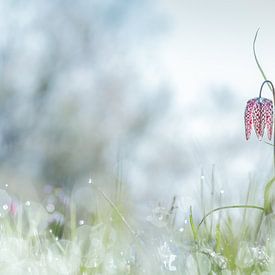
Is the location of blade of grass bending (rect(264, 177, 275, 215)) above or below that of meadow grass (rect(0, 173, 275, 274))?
above

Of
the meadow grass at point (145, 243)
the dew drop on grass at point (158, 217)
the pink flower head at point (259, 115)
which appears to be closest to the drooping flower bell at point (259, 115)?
the pink flower head at point (259, 115)

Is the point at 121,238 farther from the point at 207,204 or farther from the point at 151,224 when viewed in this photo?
the point at 207,204

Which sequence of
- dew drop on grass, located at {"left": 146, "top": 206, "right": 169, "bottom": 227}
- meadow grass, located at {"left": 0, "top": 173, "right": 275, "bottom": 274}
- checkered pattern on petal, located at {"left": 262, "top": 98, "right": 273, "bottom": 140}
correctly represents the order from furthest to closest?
checkered pattern on petal, located at {"left": 262, "top": 98, "right": 273, "bottom": 140} < dew drop on grass, located at {"left": 146, "top": 206, "right": 169, "bottom": 227} < meadow grass, located at {"left": 0, "top": 173, "right": 275, "bottom": 274}

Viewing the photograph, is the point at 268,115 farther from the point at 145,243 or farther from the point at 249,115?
the point at 145,243

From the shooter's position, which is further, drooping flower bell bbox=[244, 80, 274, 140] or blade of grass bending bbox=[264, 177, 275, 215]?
drooping flower bell bbox=[244, 80, 274, 140]

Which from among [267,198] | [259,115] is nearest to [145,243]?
[267,198]

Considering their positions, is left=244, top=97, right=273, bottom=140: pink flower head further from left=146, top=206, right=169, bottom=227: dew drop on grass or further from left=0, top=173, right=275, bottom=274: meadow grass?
left=146, top=206, right=169, bottom=227: dew drop on grass

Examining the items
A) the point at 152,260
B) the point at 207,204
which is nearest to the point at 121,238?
the point at 152,260

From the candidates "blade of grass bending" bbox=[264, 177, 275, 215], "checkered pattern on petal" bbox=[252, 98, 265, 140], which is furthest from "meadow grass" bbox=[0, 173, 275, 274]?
"checkered pattern on petal" bbox=[252, 98, 265, 140]
